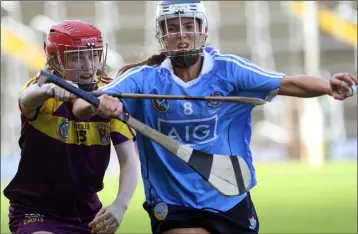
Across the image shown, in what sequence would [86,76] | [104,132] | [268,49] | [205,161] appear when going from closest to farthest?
1. [205,161]
2. [86,76]
3. [104,132]
4. [268,49]

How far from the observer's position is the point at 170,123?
467 cm

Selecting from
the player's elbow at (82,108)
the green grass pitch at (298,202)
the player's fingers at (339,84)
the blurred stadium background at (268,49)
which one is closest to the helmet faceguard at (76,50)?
the player's elbow at (82,108)

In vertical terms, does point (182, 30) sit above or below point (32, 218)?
above

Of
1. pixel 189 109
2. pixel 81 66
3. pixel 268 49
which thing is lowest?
pixel 189 109

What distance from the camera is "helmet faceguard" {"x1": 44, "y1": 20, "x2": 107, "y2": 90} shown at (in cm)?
478

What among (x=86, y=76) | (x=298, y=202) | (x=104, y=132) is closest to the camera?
(x=86, y=76)

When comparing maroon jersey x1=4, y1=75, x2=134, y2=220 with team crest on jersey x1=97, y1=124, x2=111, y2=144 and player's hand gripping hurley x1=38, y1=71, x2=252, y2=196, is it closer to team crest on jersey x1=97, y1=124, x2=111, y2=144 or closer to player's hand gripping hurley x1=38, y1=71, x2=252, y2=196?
team crest on jersey x1=97, y1=124, x2=111, y2=144

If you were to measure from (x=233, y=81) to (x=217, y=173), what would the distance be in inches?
19.0

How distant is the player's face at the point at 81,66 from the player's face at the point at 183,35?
39 centimetres

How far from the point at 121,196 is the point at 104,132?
0.35 m

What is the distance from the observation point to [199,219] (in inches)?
184

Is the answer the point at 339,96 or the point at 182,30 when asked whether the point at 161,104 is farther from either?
the point at 339,96

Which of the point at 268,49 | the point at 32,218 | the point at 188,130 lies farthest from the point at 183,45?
the point at 268,49

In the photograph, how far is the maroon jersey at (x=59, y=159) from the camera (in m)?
4.92
